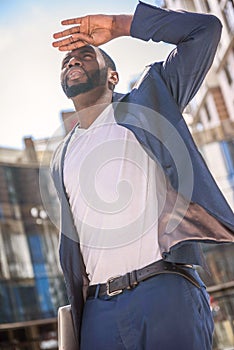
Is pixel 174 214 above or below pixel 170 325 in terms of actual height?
above

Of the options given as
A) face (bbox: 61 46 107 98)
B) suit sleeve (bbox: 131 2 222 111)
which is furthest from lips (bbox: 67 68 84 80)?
suit sleeve (bbox: 131 2 222 111)

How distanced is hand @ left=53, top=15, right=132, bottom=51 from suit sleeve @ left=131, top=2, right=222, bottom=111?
37 mm

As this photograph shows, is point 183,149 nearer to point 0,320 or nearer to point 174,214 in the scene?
point 174,214

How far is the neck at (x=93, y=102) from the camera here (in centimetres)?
121

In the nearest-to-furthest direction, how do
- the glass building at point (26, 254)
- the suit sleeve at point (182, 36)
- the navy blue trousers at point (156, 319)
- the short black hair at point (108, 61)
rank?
the navy blue trousers at point (156, 319)
the suit sleeve at point (182, 36)
the short black hair at point (108, 61)
the glass building at point (26, 254)

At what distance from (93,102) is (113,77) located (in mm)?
66

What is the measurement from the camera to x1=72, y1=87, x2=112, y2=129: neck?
121 cm

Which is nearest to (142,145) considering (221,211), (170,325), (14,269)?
(221,211)

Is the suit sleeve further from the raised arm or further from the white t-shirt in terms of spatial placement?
the white t-shirt

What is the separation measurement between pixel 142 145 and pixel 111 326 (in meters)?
0.30

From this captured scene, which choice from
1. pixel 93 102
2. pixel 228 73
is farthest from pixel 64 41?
pixel 228 73

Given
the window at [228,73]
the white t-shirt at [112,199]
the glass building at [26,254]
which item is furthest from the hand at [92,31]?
the window at [228,73]

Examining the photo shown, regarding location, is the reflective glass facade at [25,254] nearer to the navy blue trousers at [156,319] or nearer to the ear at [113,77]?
the ear at [113,77]

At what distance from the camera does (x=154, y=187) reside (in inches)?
43.1
